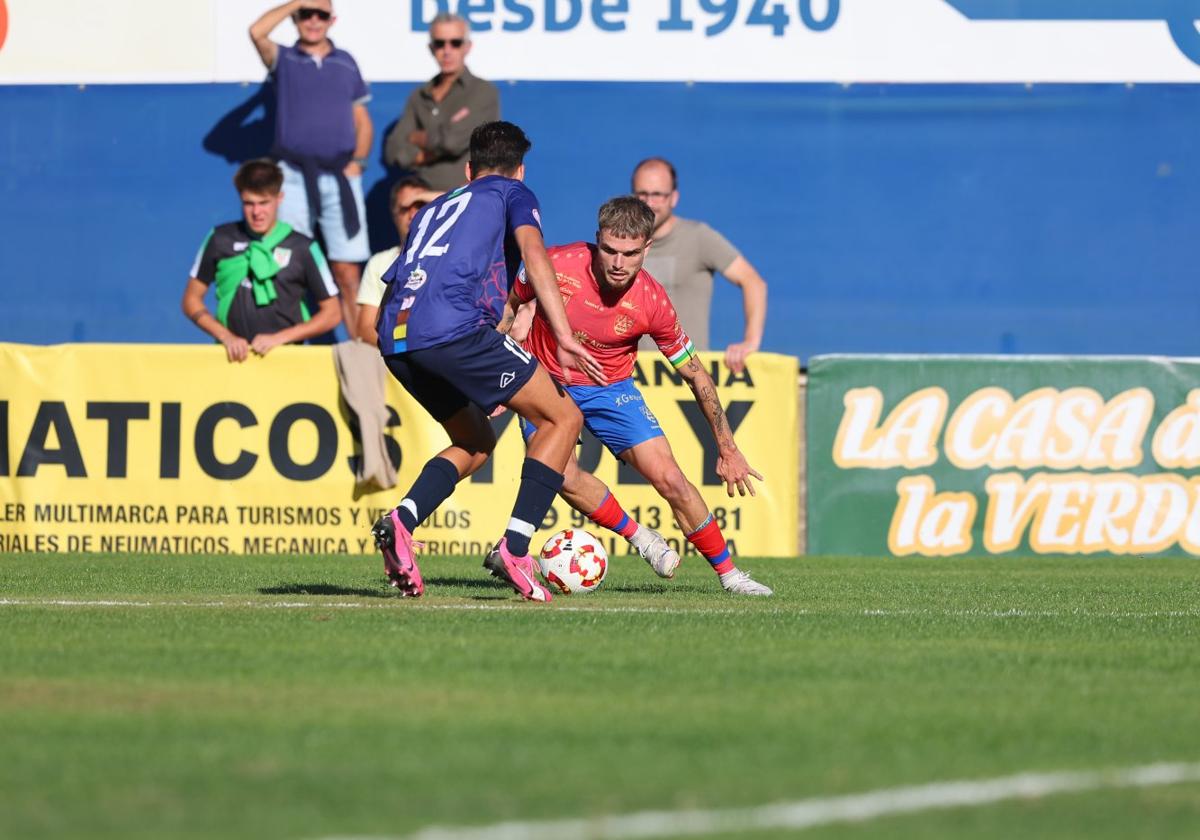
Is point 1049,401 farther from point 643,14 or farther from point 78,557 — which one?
point 78,557

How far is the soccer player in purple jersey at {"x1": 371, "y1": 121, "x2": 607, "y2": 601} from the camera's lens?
9281mm

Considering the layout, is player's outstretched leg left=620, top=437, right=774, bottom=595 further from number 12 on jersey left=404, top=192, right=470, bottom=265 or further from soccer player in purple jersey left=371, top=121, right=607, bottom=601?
number 12 on jersey left=404, top=192, right=470, bottom=265

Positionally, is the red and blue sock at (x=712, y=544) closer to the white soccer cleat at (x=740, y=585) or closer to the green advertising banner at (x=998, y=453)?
the white soccer cleat at (x=740, y=585)

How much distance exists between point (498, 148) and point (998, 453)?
5962 millimetres

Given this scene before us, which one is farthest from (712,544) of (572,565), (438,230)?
(438,230)

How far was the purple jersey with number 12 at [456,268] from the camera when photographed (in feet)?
30.8

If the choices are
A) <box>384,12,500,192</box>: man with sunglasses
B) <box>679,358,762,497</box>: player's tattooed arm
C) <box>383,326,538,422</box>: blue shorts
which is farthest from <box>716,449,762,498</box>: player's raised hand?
<box>384,12,500,192</box>: man with sunglasses

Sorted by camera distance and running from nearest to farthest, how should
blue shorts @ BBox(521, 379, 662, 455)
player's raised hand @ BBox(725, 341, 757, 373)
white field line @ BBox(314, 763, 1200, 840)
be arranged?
white field line @ BBox(314, 763, 1200, 840) < blue shorts @ BBox(521, 379, 662, 455) < player's raised hand @ BBox(725, 341, 757, 373)

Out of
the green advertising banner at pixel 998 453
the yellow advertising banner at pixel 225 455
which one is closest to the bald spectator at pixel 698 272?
the yellow advertising banner at pixel 225 455

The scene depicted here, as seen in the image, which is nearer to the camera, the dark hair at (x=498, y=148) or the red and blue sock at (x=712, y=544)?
the dark hair at (x=498, y=148)

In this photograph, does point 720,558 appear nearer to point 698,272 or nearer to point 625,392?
point 625,392

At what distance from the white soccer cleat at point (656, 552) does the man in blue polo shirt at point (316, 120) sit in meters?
5.67

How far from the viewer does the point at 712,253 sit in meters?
14.1

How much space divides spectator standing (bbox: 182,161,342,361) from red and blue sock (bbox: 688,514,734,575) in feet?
14.5
